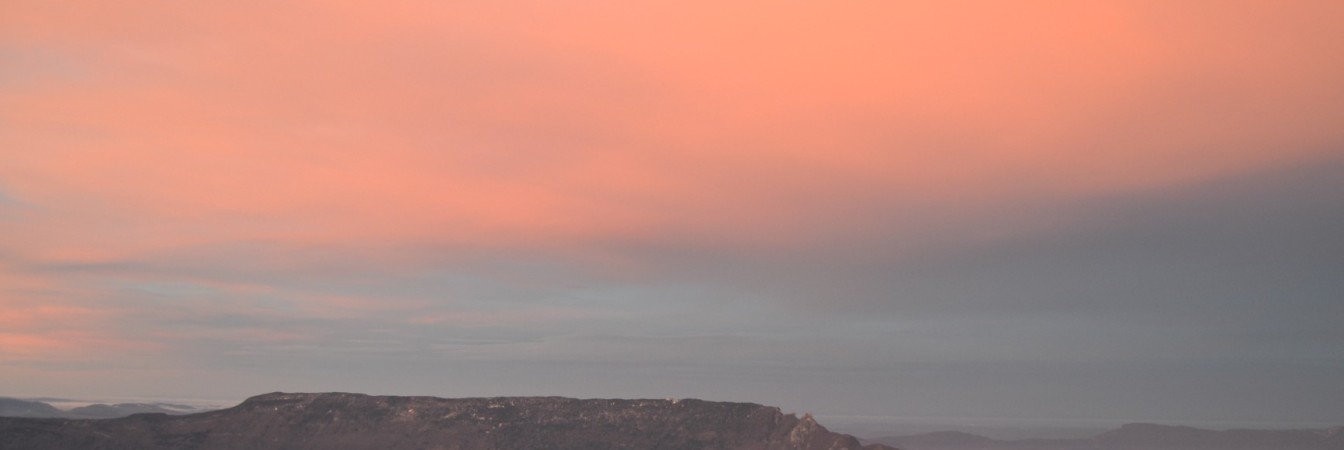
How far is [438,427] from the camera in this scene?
126 meters

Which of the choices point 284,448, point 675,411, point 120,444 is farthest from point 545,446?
point 120,444

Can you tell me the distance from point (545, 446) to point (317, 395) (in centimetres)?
3289

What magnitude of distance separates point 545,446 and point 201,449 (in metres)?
38.4

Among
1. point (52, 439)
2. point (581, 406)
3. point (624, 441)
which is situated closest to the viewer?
point (52, 439)

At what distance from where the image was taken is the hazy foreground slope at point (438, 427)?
4572 inches

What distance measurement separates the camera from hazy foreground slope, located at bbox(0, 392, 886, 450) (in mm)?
116125

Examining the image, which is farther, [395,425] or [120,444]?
[395,425]

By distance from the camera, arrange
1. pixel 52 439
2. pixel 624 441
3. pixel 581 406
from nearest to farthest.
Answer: pixel 52 439 < pixel 624 441 < pixel 581 406

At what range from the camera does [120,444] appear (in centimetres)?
11488

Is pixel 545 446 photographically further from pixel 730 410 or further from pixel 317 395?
pixel 317 395

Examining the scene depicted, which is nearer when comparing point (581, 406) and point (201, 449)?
point (201, 449)

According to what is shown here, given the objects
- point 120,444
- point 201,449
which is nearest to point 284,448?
point 201,449

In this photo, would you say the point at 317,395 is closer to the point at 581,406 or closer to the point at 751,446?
the point at 581,406

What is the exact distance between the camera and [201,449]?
116 meters
